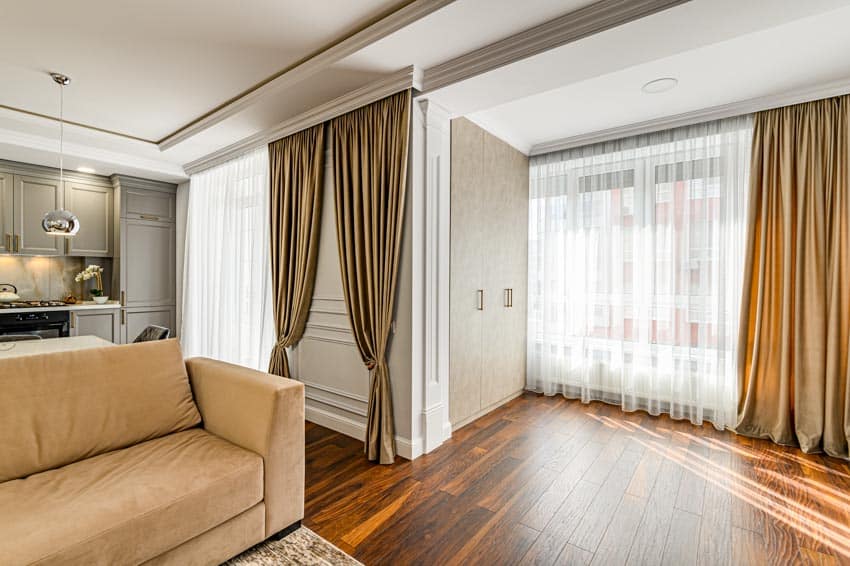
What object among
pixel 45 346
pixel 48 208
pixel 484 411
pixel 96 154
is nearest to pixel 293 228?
pixel 45 346

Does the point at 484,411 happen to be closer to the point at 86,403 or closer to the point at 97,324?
the point at 86,403

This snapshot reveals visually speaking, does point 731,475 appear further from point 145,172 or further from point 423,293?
point 145,172

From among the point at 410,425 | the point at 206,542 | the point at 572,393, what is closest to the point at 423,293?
the point at 410,425

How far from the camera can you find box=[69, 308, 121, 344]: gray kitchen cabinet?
16.0 feet

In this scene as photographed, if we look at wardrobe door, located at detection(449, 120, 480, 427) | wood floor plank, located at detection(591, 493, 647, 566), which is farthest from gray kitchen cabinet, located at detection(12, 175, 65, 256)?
wood floor plank, located at detection(591, 493, 647, 566)

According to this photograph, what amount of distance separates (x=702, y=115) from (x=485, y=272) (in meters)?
2.24

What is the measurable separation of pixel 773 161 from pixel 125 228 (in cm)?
691

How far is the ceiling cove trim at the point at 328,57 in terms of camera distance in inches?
85.6

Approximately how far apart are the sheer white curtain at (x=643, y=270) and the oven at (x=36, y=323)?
17.7 feet

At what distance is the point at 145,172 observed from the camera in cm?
511

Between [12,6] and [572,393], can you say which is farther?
[572,393]

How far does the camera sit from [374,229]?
2938mm

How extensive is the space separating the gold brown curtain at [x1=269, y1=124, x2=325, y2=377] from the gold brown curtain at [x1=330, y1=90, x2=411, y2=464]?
352 millimetres

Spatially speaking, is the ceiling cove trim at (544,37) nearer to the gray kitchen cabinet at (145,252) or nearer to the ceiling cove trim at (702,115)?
the ceiling cove trim at (702,115)
